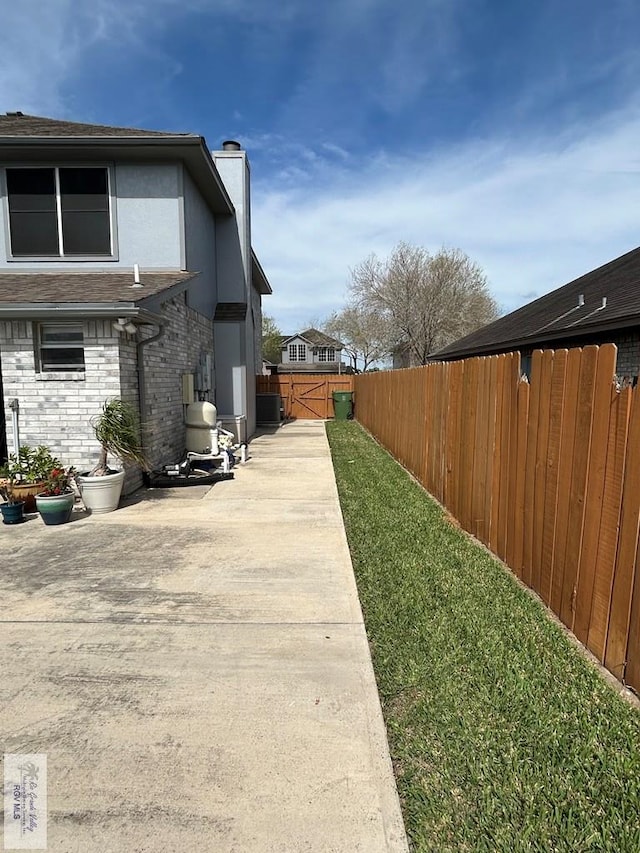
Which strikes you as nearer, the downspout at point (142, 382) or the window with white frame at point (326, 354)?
the downspout at point (142, 382)

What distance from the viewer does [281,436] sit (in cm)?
1484

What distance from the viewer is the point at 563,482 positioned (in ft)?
10.7

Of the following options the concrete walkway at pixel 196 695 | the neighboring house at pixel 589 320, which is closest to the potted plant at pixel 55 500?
the concrete walkway at pixel 196 695

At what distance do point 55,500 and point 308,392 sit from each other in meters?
16.8

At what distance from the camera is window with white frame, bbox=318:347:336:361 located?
5203 cm

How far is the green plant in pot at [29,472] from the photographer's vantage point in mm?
5977

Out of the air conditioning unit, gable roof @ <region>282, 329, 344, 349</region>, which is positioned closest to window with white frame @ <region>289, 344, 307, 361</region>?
gable roof @ <region>282, 329, 344, 349</region>

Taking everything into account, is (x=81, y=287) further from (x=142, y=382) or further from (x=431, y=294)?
(x=431, y=294)

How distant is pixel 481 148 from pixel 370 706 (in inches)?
573

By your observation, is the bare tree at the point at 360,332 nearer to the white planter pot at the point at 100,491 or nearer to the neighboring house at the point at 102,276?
the neighboring house at the point at 102,276

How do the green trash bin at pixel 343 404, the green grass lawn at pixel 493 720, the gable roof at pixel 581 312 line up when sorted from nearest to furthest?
1. the green grass lawn at pixel 493 720
2. the gable roof at pixel 581 312
3. the green trash bin at pixel 343 404

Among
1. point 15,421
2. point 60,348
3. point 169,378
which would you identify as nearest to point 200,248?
point 169,378

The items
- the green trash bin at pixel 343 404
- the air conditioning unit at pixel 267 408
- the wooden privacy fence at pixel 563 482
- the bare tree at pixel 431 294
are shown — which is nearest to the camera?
the wooden privacy fence at pixel 563 482

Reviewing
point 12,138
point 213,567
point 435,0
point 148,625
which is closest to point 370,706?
point 148,625
